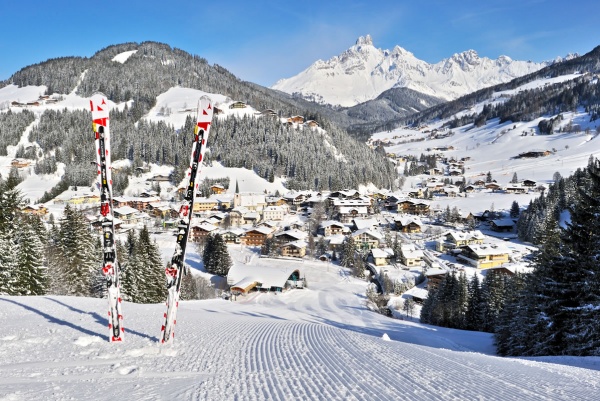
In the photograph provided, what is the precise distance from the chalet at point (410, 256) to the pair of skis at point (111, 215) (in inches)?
1856

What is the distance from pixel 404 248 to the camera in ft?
173

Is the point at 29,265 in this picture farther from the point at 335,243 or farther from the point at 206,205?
the point at 206,205

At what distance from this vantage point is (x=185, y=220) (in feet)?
28.4

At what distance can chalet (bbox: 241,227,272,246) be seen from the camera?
200ft

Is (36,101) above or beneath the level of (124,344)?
above

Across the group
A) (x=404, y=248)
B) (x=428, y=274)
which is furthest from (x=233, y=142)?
(x=428, y=274)

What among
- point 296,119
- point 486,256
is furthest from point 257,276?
point 296,119

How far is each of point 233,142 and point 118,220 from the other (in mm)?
61592

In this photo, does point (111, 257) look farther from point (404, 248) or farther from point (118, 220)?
point (118, 220)

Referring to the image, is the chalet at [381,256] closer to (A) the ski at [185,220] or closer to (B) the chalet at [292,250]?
(B) the chalet at [292,250]

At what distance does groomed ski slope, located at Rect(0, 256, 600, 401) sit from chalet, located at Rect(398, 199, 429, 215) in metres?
78.1

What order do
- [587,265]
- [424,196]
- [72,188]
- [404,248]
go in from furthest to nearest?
[424,196]
[72,188]
[404,248]
[587,265]

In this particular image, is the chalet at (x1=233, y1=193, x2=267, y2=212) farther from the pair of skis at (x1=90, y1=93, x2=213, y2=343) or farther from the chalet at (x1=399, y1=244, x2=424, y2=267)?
the pair of skis at (x1=90, y1=93, x2=213, y2=343)

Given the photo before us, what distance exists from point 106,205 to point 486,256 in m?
52.7
